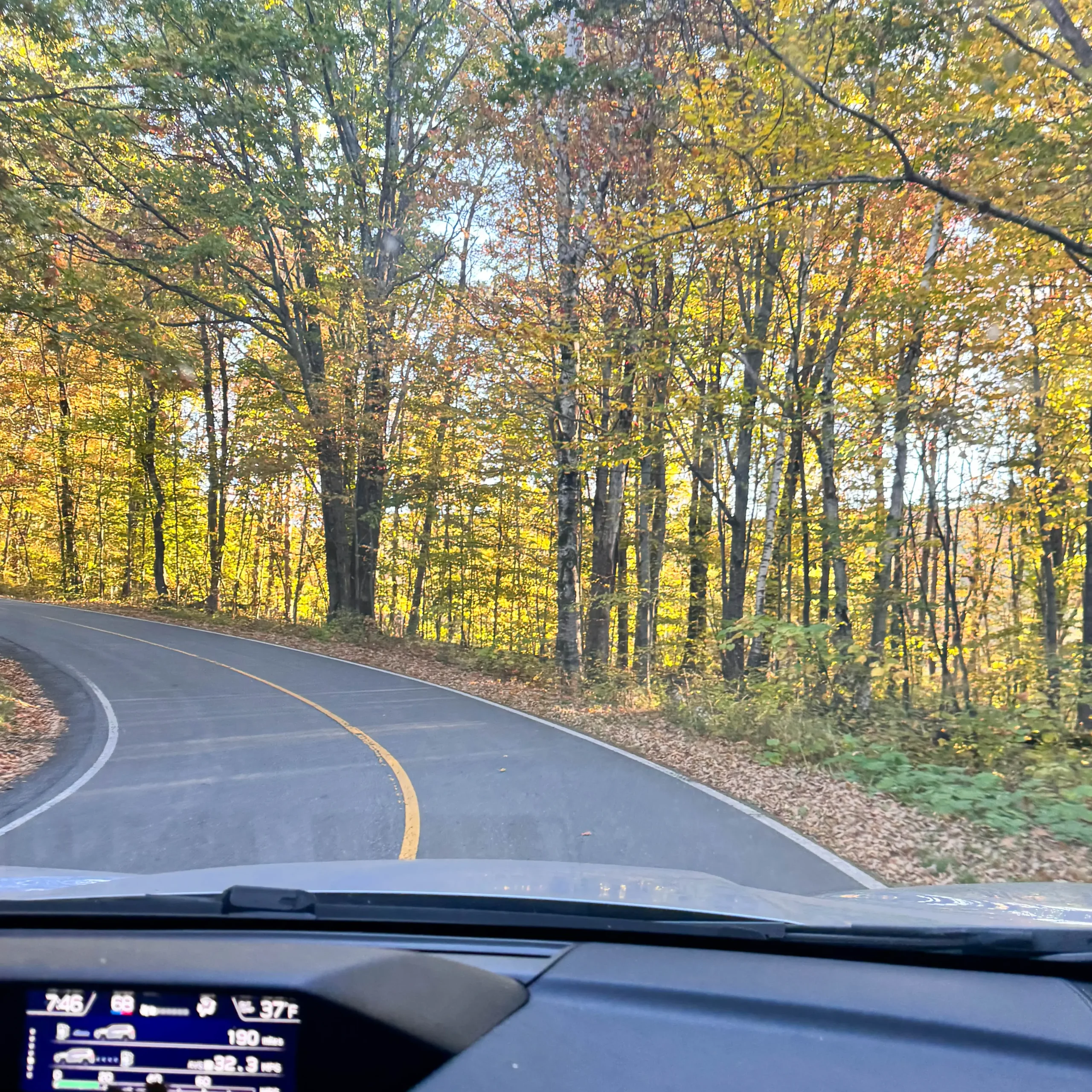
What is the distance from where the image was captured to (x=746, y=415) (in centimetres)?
1338

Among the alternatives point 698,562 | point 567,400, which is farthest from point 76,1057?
point 698,562

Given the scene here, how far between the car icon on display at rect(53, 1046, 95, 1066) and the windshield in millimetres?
890

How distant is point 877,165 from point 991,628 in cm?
1783

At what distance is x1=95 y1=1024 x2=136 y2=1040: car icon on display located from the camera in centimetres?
175

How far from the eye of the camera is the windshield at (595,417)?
7105 millimetres

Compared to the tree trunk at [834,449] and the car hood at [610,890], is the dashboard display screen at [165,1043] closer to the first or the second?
the car hood at [610,890]

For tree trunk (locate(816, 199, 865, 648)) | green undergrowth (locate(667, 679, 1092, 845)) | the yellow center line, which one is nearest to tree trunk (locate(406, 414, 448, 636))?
the yellow center line

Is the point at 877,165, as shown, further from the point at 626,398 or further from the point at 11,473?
the point at 11,473

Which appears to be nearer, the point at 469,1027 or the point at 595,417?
the point at 469,1027

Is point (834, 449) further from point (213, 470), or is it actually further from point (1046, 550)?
point (213, 470)

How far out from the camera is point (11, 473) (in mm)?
34594

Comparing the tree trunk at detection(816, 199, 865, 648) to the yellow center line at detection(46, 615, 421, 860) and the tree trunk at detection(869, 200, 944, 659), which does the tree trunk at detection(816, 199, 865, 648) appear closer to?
the tree trunk at detection(869, 200, 944, 659)

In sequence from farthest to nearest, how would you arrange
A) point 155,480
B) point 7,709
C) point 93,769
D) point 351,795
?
point 155,480 → point 7,709 → point 93,769 → point 351,795

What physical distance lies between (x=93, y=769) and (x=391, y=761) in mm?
3374
